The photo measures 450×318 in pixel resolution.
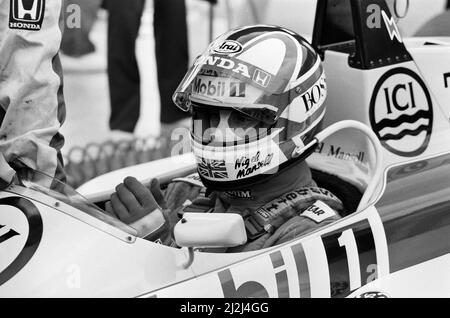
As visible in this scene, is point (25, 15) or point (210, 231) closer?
point (210, 231)

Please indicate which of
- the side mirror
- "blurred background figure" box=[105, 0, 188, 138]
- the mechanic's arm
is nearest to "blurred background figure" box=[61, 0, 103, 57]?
"blurred background figure" box=[105, 0, 188, 138]

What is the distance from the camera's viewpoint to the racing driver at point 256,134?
2193 mm

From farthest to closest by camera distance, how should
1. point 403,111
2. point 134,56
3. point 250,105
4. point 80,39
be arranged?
point 80,39
point 134,56
point 403,111
point 250,105

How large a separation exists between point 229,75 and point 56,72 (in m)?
0.50

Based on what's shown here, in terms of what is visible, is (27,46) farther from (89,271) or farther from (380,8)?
(380,8)

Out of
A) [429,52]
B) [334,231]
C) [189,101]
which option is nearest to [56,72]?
[189,101]

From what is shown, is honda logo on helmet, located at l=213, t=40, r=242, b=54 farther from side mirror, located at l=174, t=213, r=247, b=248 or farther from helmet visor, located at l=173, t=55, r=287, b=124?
side mirror, located at l=174, t=213, r=247, b=248

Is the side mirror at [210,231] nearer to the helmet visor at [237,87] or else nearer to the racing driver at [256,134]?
the racing driver at [256,134]

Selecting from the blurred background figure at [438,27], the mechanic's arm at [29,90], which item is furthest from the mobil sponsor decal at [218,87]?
the blurred background figure at [438,27]

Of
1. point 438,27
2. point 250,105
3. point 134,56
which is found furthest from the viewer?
point 134,56

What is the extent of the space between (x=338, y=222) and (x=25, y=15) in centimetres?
102

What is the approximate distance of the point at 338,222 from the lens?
2129 mm

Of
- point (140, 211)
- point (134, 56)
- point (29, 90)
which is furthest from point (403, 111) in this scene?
point (134, 56)

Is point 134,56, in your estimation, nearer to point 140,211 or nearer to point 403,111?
point 403,111
